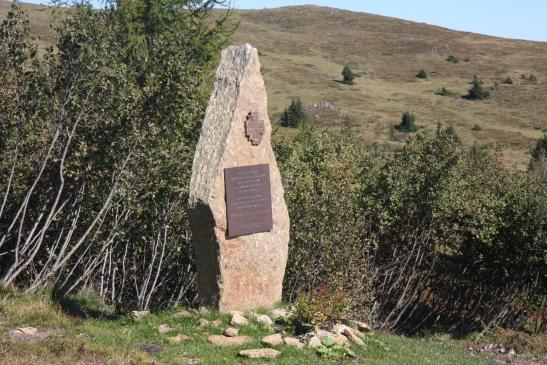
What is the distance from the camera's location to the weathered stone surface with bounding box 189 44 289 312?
1170cm

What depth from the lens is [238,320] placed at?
11.1 m

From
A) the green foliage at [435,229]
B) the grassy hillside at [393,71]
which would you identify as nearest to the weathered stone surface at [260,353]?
the green foliage at [435,229]

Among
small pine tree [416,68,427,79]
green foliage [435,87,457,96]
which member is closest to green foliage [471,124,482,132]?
green foliage [435,87,457,96]

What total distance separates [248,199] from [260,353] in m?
3.24

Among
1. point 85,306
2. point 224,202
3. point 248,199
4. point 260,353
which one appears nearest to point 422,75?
point 248,199

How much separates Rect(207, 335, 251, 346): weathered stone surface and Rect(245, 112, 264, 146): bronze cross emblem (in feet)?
12.5

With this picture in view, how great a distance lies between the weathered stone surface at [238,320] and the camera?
11039 mm

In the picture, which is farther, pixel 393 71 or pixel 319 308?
pixel 393 71

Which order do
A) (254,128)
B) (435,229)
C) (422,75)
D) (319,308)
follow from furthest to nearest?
(422,75)
(435,229)
(254,128)
(319,308)

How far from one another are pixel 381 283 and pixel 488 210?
424cm

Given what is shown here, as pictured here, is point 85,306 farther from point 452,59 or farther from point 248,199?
point 452,59

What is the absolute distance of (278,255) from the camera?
12789mm

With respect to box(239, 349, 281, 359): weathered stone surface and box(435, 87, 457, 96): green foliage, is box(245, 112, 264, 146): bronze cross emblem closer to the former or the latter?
box(239, 349, 281, 359): weathered stone surface

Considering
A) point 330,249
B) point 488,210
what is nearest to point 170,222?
point 330,249
